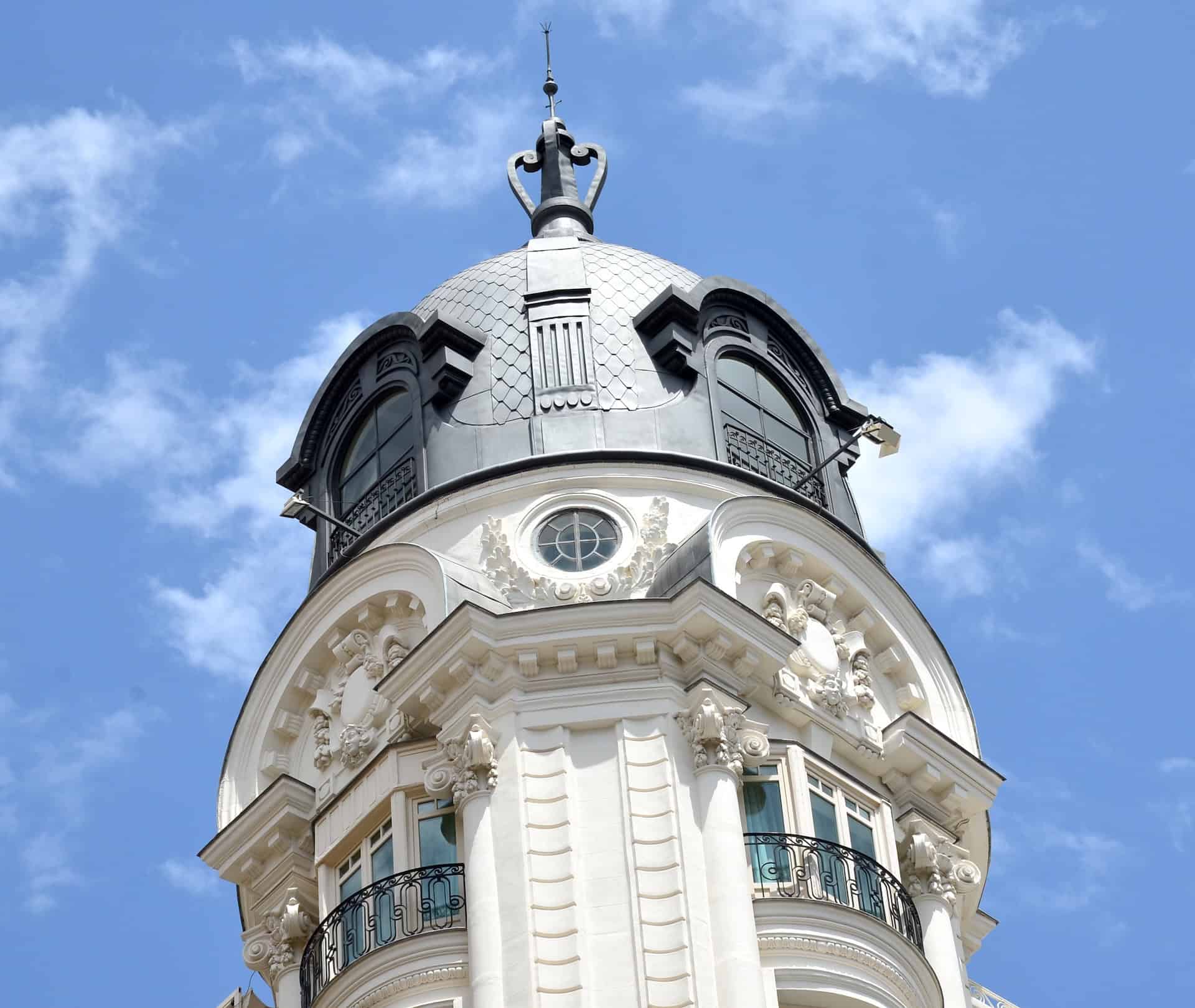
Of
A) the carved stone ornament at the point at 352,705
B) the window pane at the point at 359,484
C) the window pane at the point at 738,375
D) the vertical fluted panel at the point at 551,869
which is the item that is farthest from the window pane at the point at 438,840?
the window pane at the point at 738,375

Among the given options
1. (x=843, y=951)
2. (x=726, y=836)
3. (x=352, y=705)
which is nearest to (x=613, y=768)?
(x=726, y=836)

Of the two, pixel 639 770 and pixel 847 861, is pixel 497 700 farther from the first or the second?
pixel 847 861

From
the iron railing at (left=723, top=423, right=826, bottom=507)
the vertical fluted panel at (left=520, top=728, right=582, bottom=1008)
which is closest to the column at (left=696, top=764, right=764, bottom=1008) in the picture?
the vertical fluted panel at (left=520, top=728, right=582, bottom=1008)

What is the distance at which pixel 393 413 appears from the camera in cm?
3806

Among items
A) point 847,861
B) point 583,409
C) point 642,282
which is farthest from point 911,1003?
point 642,282

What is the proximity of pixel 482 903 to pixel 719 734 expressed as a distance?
3.69m

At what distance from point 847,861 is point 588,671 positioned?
4078 mm

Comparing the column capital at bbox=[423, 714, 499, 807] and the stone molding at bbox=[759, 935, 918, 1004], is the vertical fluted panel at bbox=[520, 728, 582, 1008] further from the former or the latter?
the stone molding at bbox=[759, 935, 918, 1004]

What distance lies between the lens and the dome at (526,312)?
121ft

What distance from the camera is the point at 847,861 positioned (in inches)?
1264

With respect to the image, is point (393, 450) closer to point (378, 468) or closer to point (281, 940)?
point (378, 468)

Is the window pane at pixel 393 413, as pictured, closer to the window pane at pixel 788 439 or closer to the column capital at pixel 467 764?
the window pane at pixel 788 439

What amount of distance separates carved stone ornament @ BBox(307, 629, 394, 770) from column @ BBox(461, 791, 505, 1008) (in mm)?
2777

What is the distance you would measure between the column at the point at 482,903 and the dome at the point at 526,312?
7.17 meters
